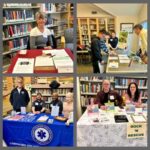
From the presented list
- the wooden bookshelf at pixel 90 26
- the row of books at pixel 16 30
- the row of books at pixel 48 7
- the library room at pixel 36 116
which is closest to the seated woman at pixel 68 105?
the library room at pixel 36 116

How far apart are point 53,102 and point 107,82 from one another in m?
0.60

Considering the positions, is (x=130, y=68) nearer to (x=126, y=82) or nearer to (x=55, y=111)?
(x=126, y=82)

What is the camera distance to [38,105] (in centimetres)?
247

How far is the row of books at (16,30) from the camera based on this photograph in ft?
9.38

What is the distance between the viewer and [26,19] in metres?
3.00

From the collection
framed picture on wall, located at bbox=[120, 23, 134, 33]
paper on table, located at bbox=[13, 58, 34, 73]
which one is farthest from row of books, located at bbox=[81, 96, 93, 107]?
framed picture on wall, located at bbox=[120, 23, 134, 33]

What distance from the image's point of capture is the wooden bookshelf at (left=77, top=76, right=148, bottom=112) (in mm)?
2338

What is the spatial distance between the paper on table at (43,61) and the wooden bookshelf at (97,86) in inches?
15.9

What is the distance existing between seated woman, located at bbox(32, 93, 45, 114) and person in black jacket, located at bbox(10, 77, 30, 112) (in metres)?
0.09

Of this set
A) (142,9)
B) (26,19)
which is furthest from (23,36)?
(142,9)

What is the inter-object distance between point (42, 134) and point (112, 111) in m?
0.74

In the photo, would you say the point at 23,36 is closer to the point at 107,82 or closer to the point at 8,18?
the point at 8,18

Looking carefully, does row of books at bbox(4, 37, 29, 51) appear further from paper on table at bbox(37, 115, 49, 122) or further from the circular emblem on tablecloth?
the circular emblem on tablecloth

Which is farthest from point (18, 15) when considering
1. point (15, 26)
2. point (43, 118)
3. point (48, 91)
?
point (43, 118)
